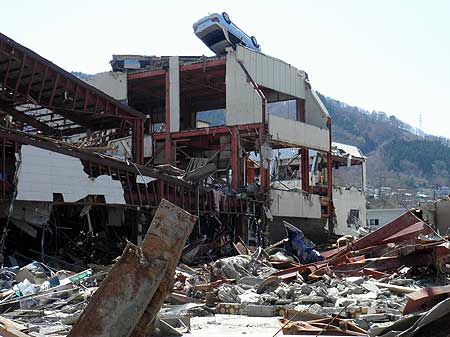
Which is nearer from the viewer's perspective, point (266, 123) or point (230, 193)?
point (230, 193)

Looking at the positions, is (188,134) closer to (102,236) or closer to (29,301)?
(102,236)

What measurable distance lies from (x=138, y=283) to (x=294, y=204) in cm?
2911

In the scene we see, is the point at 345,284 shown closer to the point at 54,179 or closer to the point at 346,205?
the point at 54,179

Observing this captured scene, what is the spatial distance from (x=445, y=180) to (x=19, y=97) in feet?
397

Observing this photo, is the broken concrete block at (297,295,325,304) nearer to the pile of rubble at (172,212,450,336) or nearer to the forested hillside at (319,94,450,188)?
the pile of rubble at (172,212,450,336)

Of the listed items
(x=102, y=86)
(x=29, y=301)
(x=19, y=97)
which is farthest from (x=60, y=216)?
(x=102, y=86)

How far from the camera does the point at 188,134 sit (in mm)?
34344

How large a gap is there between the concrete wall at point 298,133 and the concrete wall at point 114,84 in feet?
29.3

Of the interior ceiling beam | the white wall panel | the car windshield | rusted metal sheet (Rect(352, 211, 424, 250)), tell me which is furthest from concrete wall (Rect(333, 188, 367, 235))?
rusted metal sheet (Rect(352, 211, 424, 250))

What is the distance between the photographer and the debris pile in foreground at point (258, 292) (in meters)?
5.12

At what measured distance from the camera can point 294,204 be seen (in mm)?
33844

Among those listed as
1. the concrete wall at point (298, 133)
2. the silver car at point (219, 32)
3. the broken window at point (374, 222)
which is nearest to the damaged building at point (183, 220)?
the concrete wall at point (298, 133)

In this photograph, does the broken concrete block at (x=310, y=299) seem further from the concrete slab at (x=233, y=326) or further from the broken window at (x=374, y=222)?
the broken window at (x=374, y=222)

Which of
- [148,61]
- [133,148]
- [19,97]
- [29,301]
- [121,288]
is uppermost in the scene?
[148,61]
